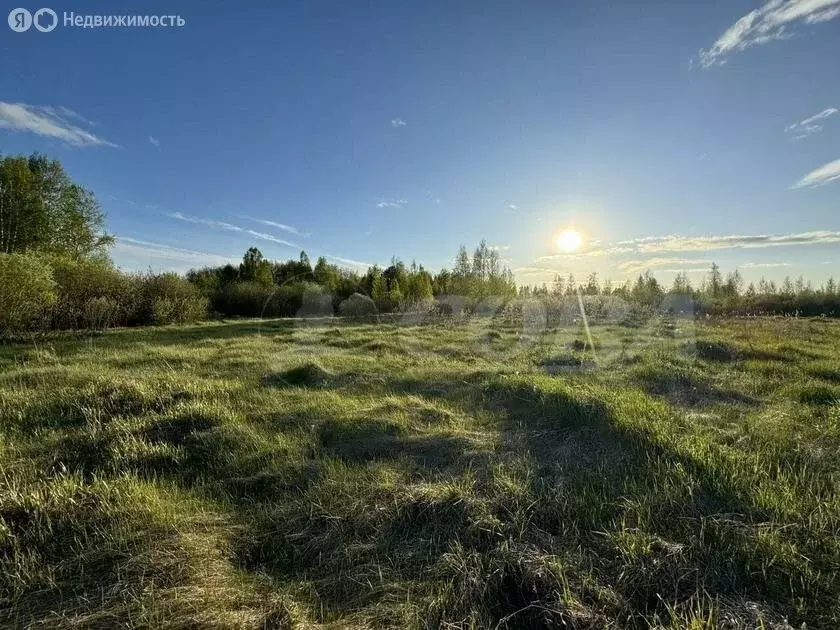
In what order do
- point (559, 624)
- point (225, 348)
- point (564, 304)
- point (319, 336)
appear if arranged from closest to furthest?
point (559, 624)
point (225, 348)
point (319, 336)
point (564, 304)

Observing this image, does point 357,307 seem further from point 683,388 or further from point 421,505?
point 421,505

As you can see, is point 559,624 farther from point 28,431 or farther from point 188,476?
point 28,431

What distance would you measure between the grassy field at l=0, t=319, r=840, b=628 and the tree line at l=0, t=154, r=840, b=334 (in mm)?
10548

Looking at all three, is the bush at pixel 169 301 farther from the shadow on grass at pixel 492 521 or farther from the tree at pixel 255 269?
the shadow on grass at pixel 492 521

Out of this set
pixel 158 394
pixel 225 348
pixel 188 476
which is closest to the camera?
pixel 188 476

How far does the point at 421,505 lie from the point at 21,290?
16.3 meters

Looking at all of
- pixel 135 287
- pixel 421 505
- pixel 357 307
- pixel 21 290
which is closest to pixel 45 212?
pixel 135 287

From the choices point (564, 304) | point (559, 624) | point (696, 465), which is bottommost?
point (559, 624)

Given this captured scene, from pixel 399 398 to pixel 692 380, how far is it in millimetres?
5461

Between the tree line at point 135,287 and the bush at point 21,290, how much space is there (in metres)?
0.03

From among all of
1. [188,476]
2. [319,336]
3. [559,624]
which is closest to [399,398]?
[188,476]

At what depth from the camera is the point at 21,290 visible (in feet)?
42.2

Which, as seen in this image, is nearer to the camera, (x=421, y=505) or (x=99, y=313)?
(x=421, y=505)

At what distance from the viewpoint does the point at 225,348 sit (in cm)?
1202
